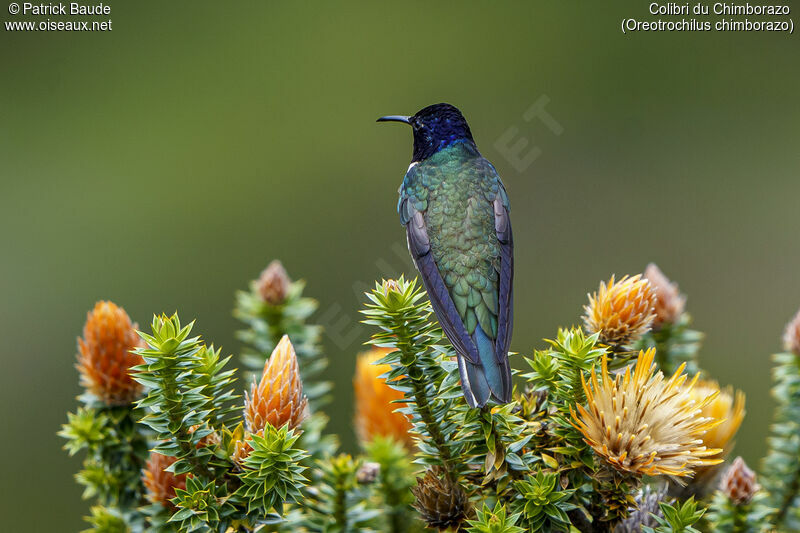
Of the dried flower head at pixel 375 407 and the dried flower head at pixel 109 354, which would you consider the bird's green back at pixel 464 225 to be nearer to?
the dried flower head at pixel 375 407

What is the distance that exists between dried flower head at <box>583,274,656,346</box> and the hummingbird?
0.17 meters

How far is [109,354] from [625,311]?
803 mm

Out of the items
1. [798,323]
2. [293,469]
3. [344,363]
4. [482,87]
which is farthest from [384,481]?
[482,87]

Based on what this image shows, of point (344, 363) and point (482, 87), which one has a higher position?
point (482, 87)

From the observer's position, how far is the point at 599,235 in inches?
193

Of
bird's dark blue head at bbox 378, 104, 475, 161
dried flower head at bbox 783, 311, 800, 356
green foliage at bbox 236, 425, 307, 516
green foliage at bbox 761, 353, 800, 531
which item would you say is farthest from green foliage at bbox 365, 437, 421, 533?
bird's dark blue head at bbox 378, 104, 475, 161

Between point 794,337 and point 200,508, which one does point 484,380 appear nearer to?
point 200,508

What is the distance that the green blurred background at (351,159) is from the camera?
15.5 feet

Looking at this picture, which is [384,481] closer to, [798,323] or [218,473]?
[218,473]

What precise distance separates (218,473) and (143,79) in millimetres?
4947

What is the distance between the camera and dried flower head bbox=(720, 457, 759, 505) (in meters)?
1.05

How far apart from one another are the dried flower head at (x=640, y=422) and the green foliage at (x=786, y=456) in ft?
1.40

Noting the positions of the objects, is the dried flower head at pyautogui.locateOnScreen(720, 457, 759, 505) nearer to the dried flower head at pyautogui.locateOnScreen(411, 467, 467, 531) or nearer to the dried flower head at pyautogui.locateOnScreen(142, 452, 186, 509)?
the dried flower head at pyautogui.locateOnScreen(411, 467, 467, 531)

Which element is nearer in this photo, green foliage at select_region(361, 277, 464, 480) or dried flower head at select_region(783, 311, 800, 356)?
green foliage at select_region(361, 277, 464, 480)
